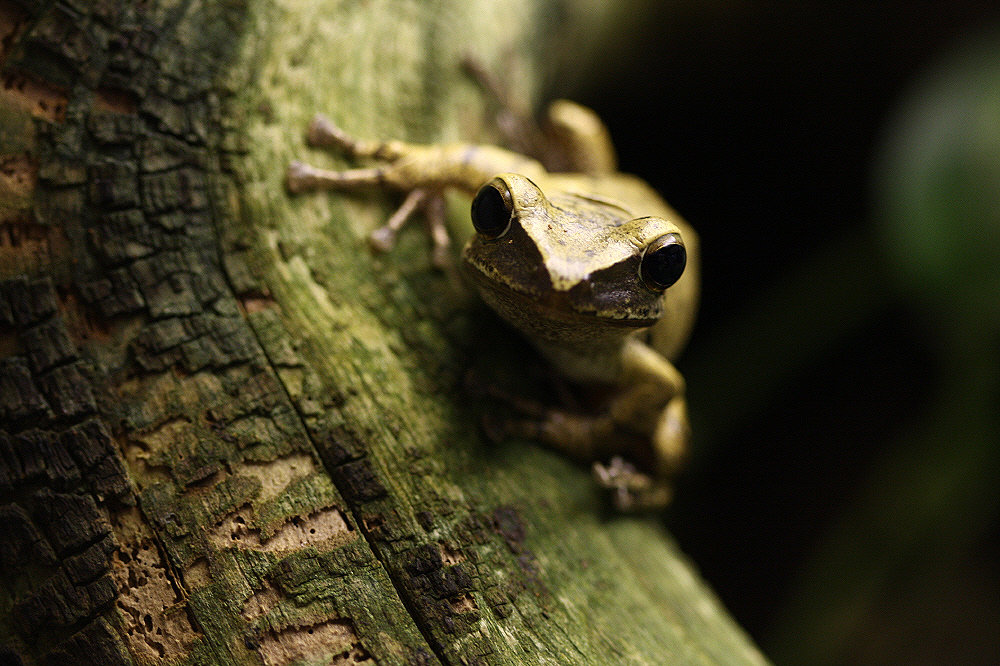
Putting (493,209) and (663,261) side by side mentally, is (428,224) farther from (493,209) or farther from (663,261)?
(663,261)

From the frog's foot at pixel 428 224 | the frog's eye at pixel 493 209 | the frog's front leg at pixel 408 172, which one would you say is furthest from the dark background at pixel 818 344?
the frog's eye at pixel 493 209

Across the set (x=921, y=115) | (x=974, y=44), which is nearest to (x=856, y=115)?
(x=974, y=44)

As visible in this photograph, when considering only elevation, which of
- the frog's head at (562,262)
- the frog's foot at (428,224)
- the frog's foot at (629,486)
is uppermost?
the frog's head at (562,262)

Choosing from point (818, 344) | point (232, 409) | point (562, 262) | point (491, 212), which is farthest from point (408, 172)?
point (818, 344)

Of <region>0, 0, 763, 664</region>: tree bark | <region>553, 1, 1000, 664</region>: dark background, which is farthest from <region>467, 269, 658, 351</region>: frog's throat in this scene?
<region>553, 1, 1000, 664</region>: dark background

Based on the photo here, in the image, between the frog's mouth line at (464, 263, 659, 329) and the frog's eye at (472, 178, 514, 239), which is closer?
the frog's mouth line at (464, 263, 659, 329)

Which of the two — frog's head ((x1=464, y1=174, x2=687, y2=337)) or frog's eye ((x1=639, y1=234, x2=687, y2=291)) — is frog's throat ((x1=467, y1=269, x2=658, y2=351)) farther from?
frog's eye ((x1=639, y1=234, x2=687, y2=291))

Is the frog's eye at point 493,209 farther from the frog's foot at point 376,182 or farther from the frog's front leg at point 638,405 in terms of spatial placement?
the frog's front leg at point 638,405
